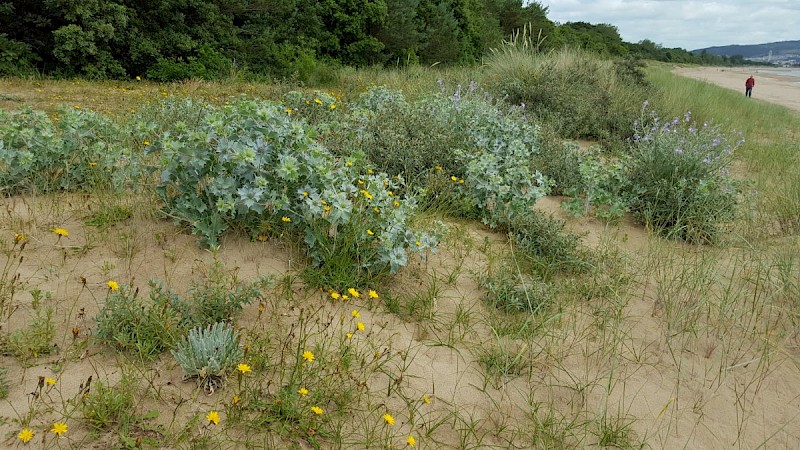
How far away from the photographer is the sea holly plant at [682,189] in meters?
4.80

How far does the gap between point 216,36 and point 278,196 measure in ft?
36.7

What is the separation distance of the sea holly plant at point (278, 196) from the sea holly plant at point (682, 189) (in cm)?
245

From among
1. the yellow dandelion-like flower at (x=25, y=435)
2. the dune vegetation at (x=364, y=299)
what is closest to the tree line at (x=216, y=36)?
the dune vegetation at (x=364, y=299)

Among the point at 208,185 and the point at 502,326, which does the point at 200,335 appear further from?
the point at 502,326

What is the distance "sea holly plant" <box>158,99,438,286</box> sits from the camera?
10.5 ft

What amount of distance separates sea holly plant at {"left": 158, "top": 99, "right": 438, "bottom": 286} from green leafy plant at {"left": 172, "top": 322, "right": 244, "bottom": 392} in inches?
33.6

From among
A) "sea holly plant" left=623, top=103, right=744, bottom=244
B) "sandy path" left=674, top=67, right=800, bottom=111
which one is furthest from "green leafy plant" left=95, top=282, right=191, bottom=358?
"sandy path" left=674, top=67, right=800, bottom=111

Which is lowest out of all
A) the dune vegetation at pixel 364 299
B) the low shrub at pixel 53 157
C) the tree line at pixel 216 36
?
the dune vegetation at pixel 364 299

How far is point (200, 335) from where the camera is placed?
241cm

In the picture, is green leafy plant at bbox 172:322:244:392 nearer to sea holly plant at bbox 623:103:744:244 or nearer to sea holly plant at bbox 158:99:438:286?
sea holly plant at bbox 158:99:438:286

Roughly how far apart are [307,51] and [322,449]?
13.3 m

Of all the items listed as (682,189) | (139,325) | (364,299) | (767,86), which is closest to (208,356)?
(139,325)

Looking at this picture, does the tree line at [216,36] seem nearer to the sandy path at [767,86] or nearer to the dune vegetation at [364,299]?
the dune vegetation at [364,299]

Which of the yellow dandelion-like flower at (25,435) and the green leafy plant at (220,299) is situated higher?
the green leafy plant at (220,299)
